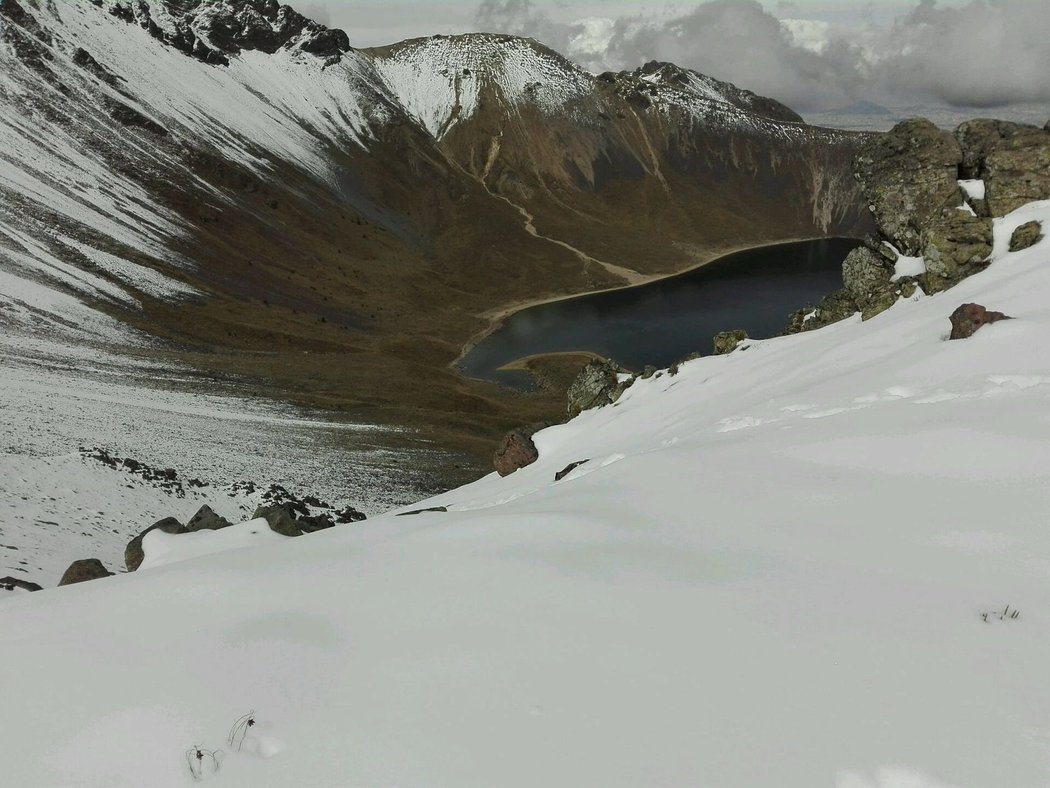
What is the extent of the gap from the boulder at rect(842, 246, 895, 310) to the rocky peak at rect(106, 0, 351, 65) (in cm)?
17306

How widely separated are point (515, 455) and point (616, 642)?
2457 centimetres

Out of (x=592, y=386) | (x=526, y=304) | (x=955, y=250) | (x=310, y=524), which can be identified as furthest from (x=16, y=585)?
(x=526, y=304)

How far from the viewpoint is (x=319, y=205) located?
462 ft

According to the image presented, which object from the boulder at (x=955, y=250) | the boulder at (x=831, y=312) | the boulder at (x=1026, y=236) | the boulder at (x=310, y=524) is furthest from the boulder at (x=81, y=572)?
the boulder at (x=1026, y=236)

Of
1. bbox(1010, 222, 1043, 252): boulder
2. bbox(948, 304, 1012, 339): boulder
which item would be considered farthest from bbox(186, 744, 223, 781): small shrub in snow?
bbox(1010, 222, 1043, 252): boulder

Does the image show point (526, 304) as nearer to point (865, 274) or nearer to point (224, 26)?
point (865, 274)

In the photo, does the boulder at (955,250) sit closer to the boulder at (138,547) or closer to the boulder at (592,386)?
the boulder at (592,386)

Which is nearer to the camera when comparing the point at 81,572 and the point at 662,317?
the point at 81,572

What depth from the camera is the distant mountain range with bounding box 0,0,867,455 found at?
7169 centimetres

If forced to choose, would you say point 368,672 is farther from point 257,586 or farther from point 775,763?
point 775,763

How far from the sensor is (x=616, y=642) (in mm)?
7293

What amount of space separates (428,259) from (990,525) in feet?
467

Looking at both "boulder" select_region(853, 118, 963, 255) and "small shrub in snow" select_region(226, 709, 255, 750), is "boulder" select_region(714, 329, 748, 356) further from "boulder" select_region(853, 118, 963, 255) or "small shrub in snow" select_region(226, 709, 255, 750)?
"small shrub in snow" select_region(226, 709, 255, 750)

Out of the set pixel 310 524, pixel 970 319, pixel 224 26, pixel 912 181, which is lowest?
pixel 310 524
